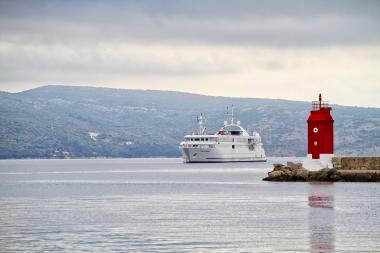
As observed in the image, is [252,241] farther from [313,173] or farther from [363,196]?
[313,173]

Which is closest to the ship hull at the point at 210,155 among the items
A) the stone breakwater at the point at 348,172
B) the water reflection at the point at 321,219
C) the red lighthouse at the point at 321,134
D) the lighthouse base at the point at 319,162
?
the stone breakwater at the point at 348,172

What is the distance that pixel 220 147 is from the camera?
524ft

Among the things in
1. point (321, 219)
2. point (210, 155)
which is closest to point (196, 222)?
point (321, 219)

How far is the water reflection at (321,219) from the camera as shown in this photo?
30.5 m

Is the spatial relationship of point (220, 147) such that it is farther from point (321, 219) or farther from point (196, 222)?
point (196, 222)

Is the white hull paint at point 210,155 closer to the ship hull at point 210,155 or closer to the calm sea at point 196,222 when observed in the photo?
the ship hull at point 210,155

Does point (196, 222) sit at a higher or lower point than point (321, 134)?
lower

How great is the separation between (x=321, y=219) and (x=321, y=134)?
25962mm

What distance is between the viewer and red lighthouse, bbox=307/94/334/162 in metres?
64.9

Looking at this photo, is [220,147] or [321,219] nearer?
[321,219]

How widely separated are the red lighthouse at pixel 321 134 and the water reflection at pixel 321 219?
106 inches

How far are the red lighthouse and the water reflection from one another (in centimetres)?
270

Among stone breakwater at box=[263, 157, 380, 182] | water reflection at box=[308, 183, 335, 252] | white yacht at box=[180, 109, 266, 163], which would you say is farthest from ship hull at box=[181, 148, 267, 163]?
water reflection at box=[308, 183, 335, 252]

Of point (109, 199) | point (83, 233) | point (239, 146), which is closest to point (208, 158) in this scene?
point (239, 146)
